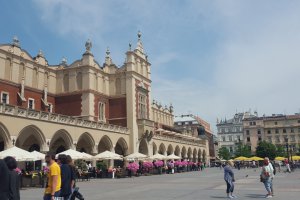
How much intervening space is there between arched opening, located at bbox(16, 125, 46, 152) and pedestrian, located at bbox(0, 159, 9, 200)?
2090 centimetres

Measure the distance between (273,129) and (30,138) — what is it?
87.4m

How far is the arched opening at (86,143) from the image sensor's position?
34.7 meters

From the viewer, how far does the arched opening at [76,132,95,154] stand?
34.7 metres

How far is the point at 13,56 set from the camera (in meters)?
35.0

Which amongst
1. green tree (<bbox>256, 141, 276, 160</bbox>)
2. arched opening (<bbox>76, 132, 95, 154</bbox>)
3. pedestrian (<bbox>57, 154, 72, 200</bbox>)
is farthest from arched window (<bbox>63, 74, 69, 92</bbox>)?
green tree (<bbox>256, 141, 276, 160</bbox>)

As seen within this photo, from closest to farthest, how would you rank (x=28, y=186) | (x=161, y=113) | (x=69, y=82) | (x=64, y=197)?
1. (x=64, y=197)
2. (x=28, y=186)
3. (x=69, y=82)
4. (x=161, y=113)

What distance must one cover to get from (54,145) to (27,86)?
655cm

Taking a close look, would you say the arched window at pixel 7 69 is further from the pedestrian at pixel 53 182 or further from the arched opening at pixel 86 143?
the pedestrian at pixel 53 182

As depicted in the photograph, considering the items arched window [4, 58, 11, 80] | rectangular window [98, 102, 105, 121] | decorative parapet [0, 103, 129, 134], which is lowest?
decorative parapet [0, 103, 129, 134]

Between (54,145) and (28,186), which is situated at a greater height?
(54,145)

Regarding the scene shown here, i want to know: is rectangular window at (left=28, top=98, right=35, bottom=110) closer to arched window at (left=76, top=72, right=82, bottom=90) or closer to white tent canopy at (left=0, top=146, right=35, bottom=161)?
arched window at (left=76, top=72, right=82, bottom=90)

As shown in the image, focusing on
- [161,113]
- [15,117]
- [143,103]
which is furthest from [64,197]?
[161,113]

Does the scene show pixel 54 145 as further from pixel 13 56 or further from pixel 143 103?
pixel 143 103

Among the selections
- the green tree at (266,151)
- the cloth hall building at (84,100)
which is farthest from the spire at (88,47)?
the green tree at (266,151)
